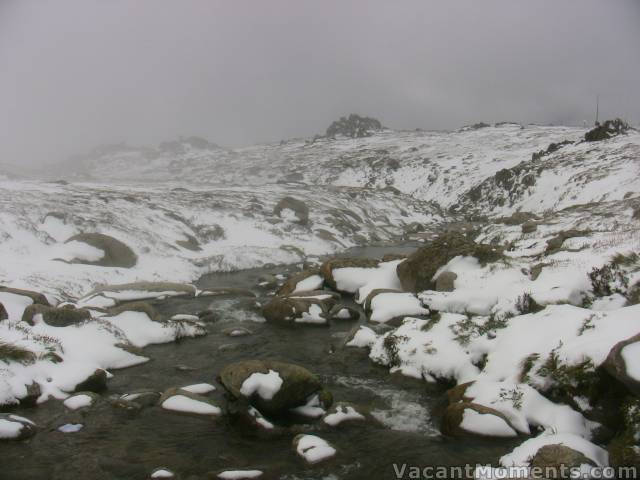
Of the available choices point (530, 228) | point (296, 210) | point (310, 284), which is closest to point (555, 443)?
point (310, 284)

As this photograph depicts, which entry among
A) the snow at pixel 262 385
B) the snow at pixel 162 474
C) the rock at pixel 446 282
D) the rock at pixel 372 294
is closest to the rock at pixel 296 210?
the rock at pixel 372 294

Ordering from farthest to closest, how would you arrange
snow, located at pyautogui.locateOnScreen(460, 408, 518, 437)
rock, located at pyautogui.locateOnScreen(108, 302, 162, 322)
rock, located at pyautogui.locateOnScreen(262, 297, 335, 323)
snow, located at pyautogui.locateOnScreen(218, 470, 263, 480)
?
rock, located at pyautogui.locateOnScreen(262, 297, 335, 323)
rock, located at pyautogui.locateOnScreen(108, 302, 162, 322)
snow, located at pyautogui.locateOnScreen(460, 408, 518, 437)
snow, located at pyautogui.locateOnScreen(218, 470, 263, 480)

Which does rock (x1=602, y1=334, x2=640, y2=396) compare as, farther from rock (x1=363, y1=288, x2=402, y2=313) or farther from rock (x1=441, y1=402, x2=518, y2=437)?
rock (x1=363, y1=288, x2=402, y2=313)

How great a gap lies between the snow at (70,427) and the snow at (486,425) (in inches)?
334

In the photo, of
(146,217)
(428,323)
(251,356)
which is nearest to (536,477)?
(428,323)

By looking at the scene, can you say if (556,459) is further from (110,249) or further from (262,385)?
(110,249)

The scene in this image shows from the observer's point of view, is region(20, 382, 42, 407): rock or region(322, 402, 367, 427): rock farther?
region(20, 382, 42, 407): rock

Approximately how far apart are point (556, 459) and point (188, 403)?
8.15m

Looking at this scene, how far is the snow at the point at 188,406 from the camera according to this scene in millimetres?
11602

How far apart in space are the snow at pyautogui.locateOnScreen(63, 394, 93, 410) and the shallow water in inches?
7.5

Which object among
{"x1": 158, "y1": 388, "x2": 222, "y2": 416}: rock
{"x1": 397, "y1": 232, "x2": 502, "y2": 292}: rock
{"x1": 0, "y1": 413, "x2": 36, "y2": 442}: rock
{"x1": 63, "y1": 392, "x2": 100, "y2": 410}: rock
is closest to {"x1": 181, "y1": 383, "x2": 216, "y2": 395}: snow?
{"x1": 158, "y1": 388, "x2": 222, "y2": 416}: rock

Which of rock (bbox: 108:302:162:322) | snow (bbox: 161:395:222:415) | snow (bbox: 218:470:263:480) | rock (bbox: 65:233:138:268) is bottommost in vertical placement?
snow (bbox: 218:470:263:480)

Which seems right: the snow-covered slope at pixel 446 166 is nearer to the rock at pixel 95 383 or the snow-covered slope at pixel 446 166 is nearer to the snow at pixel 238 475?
the snow at pixel 238 475

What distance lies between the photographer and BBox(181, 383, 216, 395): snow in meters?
12.7
